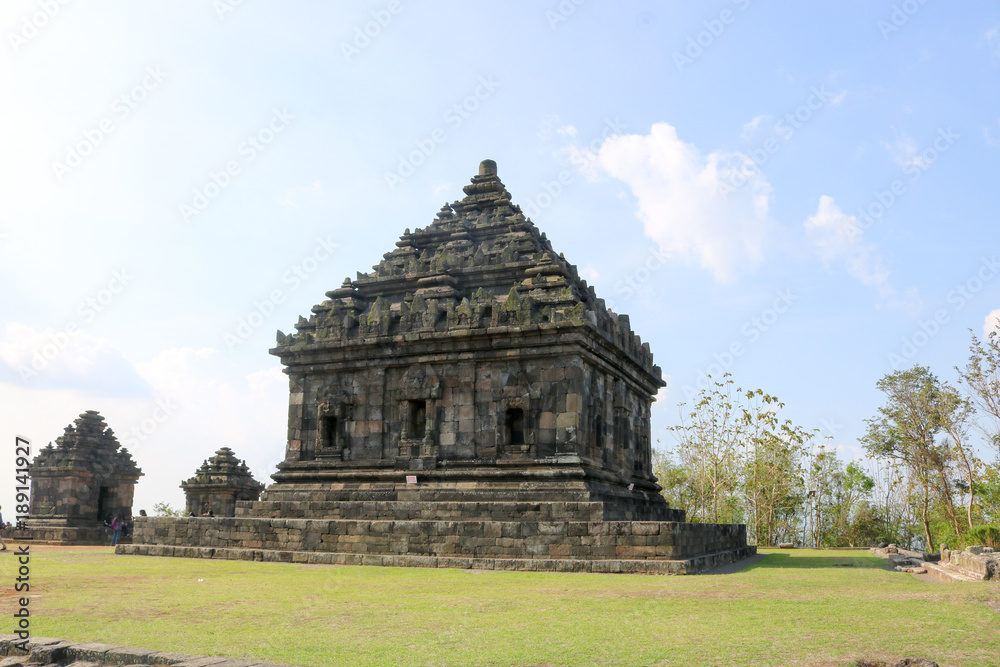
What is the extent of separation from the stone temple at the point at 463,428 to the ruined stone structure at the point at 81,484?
48.6ft

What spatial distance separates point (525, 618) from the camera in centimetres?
920

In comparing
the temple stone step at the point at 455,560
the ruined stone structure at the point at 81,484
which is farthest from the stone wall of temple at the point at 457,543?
the ruined stone structure at the point at 81,484

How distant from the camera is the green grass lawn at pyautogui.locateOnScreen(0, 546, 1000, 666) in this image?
709 cm

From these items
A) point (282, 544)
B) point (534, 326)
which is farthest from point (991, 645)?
point (282, 544)

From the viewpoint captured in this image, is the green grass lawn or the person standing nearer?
the green grass lawn

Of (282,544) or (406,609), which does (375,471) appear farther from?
Answer: (406,609)

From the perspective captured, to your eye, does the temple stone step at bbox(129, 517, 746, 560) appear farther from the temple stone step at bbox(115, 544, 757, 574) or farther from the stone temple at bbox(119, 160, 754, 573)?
the temple stone step at bbox(115, 544, 757, 574)

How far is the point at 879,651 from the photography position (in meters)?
7.00

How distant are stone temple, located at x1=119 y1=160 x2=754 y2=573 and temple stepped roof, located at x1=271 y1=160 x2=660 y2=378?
6 centimetres

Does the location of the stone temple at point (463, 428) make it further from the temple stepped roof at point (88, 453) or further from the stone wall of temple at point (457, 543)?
the temple stepped roof at point (88, 453)

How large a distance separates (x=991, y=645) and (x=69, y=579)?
1410 cm

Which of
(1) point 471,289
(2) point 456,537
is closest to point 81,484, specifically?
(1) point 471,289

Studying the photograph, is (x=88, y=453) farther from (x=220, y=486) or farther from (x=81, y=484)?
(x=220, y=486)

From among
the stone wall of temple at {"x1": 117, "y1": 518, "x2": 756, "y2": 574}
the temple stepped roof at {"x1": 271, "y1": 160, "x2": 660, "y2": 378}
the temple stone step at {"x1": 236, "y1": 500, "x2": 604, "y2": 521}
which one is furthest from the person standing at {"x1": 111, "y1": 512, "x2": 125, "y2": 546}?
the temple stepped roof at {"x1": 271, "y1": 160, "x2": 660, "y2": 378}
